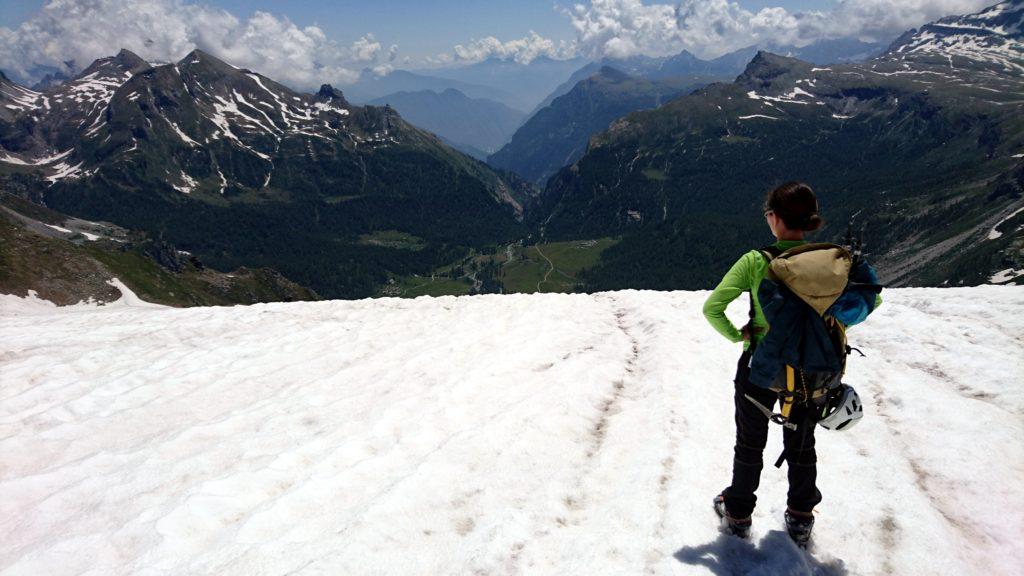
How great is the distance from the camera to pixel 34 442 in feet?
36.3

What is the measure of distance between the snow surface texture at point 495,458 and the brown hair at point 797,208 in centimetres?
430

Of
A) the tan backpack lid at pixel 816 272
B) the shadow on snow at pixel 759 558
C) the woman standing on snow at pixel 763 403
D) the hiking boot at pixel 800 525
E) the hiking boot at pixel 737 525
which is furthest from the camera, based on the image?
the hiking boot at pixel 737 525

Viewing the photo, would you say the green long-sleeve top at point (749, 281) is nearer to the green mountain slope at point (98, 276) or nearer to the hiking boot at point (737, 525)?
the hiking boot at point (737, 525)

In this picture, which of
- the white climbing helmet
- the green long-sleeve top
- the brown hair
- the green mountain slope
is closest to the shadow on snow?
the white climbing helmet

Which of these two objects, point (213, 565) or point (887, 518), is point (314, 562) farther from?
point (887, 518)

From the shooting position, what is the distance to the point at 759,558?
666 centimetres

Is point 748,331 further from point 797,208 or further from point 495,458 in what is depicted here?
point 495,458

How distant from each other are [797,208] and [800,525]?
420 cm

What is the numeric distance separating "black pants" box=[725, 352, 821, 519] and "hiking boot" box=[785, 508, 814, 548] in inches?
3.7

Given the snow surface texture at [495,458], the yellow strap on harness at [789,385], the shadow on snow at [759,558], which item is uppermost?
the yellow strap on harness at [789,385]

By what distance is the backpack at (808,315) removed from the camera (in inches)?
228

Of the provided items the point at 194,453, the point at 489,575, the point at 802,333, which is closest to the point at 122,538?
the point at 194,453

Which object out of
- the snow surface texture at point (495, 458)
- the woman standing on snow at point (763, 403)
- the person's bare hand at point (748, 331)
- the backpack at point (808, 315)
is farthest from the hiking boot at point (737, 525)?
the person's bare hand at point (748, 331)

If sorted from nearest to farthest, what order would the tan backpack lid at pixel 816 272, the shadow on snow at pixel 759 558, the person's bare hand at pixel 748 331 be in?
1. the tan backpack lid at pixel 816 272
2. the shadow on snow at pixel 759 558
3. the person's bare hand at pixel 748 331
